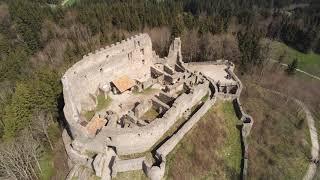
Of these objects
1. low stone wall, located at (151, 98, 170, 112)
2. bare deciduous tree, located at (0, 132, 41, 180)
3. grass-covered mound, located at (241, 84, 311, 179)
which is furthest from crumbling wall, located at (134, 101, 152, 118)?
grass-covered mound, located at (241, 84, 311, 179)

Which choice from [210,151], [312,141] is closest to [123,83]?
[210,151]

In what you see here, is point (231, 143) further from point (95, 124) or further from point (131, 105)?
point (95, 124)

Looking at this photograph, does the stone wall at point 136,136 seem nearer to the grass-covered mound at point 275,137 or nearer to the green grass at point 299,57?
the grass-covered mound at point 275,137

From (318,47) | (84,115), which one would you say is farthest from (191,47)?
(318,47)

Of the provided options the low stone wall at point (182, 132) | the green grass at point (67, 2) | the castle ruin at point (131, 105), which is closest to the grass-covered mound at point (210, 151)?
the low stone wall at point (182, 132)

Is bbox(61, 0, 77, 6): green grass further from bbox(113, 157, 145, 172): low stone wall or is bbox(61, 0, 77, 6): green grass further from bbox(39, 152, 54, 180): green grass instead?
bbox(113, 157, 145, 172): low stone wall

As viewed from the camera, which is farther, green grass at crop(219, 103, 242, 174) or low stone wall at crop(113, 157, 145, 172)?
green grass at crop(219, 103, 242, 174)
